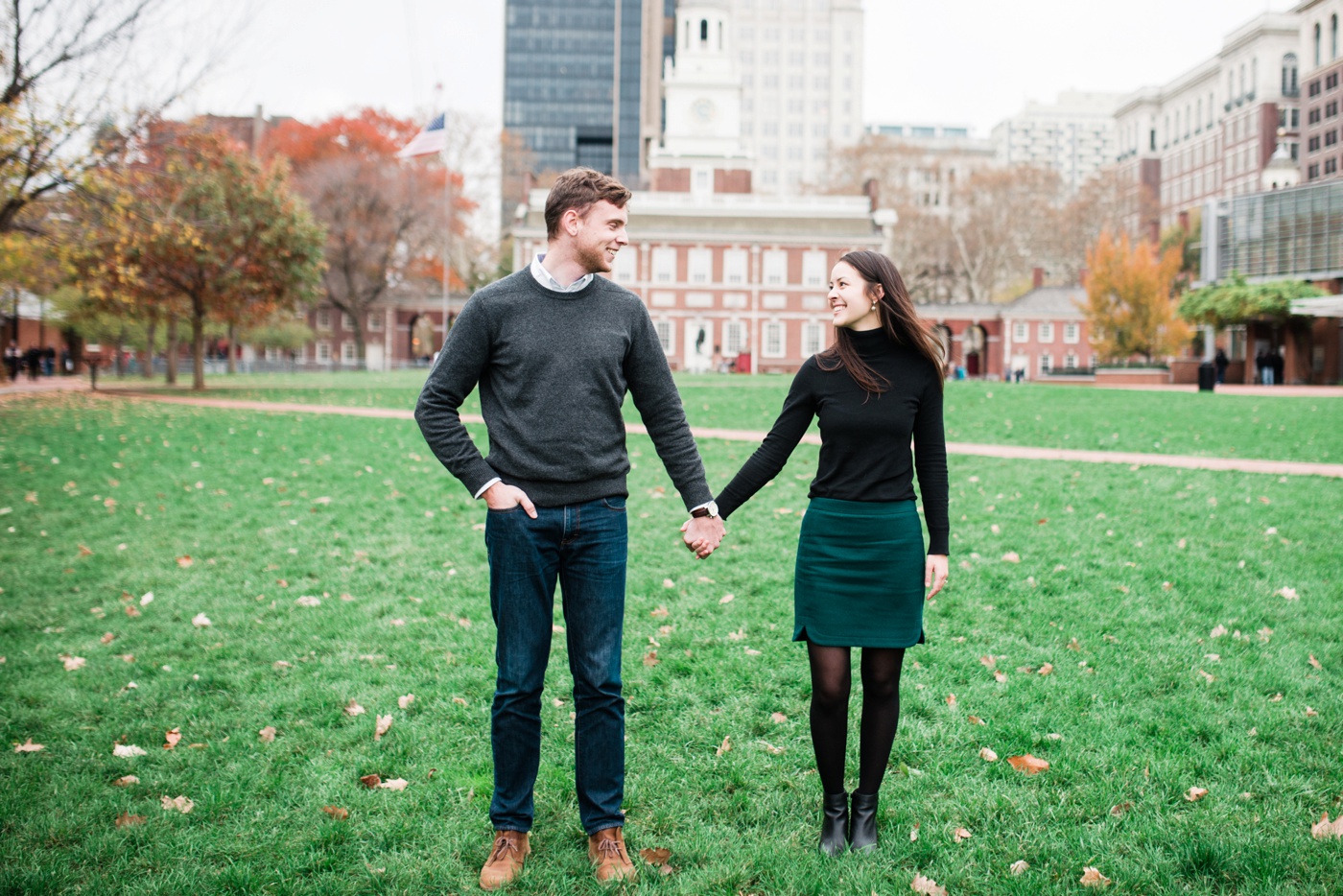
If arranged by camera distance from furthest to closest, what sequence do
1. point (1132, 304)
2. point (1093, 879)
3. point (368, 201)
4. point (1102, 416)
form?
point (368, 201) → point (1132, 304) → point (1102, 416) → point (1093, 879)

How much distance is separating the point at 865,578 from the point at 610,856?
1.26m

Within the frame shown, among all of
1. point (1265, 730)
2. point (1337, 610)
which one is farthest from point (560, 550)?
point (1337, 610)

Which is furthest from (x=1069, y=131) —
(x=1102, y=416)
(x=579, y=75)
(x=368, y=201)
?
(x=1102, y=416)

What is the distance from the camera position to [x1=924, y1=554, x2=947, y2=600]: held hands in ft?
11.0

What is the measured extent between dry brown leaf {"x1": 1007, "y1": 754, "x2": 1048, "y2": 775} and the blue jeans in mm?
1758

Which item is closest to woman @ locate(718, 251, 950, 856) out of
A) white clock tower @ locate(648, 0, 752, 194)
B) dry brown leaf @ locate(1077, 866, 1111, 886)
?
dry brown leaf @ locate(1077, 866, 1111, 886)

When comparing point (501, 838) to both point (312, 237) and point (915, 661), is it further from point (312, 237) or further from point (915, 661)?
point (312, 237)

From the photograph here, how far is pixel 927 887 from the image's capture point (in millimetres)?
3084

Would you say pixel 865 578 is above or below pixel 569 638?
above

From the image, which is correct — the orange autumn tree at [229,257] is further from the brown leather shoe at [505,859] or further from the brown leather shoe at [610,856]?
the brown leather shoe at [610,856]

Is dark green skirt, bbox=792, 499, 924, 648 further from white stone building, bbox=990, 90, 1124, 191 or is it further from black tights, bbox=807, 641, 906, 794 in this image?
white stone building, bbox=990, 90, 1124, 191

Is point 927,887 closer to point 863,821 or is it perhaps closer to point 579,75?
point 863,821

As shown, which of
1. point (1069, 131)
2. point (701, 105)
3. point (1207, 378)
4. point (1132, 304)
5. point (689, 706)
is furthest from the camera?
point (1069, 131)

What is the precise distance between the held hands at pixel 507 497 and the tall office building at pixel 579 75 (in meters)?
123
